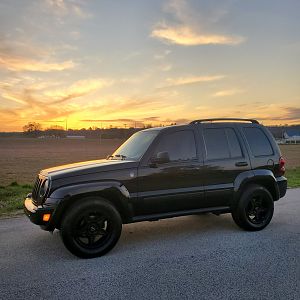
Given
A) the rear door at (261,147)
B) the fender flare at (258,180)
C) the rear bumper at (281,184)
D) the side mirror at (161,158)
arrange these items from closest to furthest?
the side mirror at (161,158)
the fender flare at (258,180)
the rear door at (261,147)
the rear bumper at (281,184)

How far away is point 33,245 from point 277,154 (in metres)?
4.50

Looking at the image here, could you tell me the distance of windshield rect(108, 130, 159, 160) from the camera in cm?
596

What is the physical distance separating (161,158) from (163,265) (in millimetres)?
1598

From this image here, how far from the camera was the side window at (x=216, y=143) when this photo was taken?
20.6 feet

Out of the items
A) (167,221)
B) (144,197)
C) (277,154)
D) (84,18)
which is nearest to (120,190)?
A: (144,197)

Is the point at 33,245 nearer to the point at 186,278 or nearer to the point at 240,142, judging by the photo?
the point at 186,278

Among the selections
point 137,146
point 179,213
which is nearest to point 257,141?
point 179,213

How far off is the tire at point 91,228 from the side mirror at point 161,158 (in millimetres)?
950

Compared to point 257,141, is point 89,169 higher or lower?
lower

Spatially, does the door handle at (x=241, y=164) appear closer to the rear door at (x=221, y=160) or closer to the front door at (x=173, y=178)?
the rear door at (x=221, y=160)

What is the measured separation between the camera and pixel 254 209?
6.62 meters

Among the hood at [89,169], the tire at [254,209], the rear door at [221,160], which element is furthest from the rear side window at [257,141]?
the hood at [89,169]

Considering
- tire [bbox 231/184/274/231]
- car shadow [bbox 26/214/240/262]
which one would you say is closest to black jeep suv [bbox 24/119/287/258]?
tire [bbox 231/184/274/231]

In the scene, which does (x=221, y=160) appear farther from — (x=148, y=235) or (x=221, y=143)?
(x=148, y=235)
